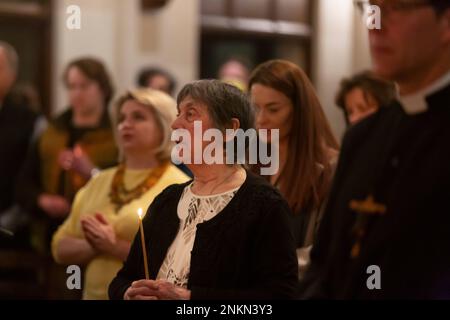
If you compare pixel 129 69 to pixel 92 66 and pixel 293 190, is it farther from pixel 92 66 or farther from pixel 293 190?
pixel 293 190

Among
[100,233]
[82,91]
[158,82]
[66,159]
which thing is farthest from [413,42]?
[158,82]

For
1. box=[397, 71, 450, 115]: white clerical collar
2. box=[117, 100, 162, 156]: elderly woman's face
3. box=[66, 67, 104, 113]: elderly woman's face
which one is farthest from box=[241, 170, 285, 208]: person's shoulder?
box=[66, 67, 104, 113]: elderly woman's face

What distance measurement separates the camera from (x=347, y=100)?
9.71ft

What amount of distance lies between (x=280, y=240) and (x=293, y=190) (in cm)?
29

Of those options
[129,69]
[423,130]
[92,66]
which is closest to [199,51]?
[129,69]

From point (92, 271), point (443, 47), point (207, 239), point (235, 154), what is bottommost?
point (92, 271)

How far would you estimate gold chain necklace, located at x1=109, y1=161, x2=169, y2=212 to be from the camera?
2.48 m

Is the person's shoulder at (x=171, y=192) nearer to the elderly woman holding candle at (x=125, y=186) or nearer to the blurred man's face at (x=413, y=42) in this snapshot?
the elderly woman holding candle at (x=125, y=186)

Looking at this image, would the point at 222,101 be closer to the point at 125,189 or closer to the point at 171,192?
the point at 171,192

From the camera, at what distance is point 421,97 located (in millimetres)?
1798

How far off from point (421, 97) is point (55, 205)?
173cm

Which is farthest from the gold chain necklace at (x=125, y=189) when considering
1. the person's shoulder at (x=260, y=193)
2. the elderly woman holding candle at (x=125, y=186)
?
the person's shoulder at (x=260, y=193)

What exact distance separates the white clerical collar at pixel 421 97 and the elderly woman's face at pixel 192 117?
1.51ft

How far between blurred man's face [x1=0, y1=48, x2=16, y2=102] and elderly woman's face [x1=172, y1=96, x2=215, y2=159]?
2235mm
